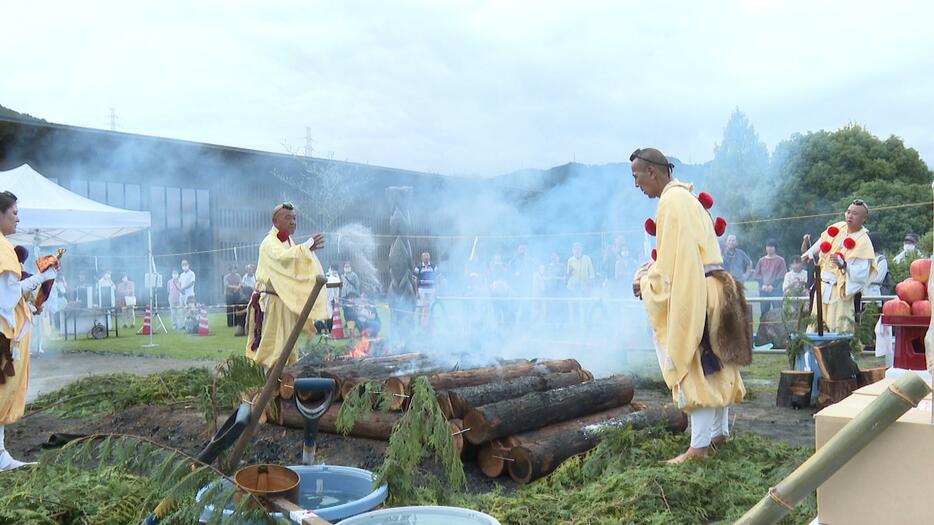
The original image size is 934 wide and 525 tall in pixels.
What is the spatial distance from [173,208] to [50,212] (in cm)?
1099

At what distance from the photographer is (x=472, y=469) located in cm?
525

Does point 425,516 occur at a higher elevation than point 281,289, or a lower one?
lower

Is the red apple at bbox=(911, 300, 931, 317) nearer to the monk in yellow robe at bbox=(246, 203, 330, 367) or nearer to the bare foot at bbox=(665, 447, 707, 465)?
the bare foot at bbox=(665, 447, 707, 465)

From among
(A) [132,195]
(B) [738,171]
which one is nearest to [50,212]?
(A) [132,195]

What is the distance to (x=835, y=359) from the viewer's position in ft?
22.4

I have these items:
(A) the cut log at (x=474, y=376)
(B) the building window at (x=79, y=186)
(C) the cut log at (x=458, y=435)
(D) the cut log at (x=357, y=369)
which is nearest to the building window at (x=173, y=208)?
(B) the building window at (x=79, y=186)

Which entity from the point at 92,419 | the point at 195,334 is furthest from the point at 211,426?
the point at 195,334

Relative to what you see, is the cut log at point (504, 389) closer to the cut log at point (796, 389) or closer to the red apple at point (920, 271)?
the cut log at point (796, 389)

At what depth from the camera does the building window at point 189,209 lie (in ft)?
78.6

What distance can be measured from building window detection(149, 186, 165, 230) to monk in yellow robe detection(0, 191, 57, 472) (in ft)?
62.2

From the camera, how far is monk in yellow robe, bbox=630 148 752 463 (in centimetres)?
441

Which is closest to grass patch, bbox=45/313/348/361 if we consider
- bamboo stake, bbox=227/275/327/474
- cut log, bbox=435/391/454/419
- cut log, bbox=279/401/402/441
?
cut log, bbox=279/401/402/441

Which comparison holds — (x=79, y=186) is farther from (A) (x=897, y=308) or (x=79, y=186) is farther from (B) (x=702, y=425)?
(A) (x=897, y=308)

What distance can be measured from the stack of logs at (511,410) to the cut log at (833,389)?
1864 millimetres
